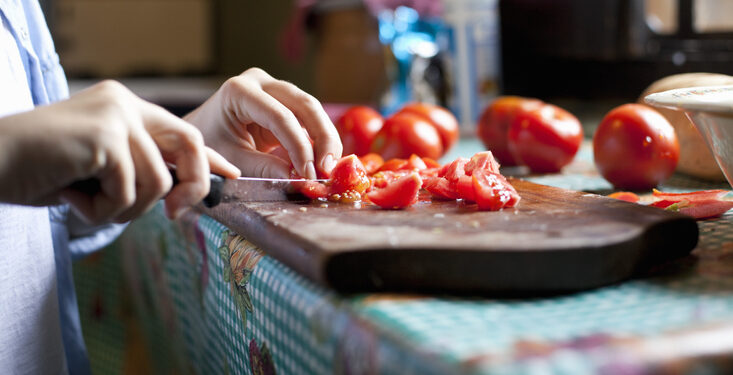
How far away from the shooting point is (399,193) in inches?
27.1

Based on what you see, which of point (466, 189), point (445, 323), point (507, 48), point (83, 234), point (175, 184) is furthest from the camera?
point (507, 48)

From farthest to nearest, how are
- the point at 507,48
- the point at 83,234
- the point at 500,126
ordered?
the point at 507,48, the point at 500,126, the point at 83,234

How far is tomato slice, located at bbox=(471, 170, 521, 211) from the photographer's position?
26.3 inches

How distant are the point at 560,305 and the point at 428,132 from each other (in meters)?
0.73

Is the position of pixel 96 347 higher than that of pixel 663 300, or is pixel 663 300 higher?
pixel 663 300

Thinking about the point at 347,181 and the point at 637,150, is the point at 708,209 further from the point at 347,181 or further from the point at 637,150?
the point at 347,181

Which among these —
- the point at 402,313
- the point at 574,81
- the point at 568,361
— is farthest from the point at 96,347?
the point at 574,81

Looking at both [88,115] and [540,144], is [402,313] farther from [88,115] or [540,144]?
[540,144]

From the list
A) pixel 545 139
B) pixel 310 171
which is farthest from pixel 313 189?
pixel 545 139

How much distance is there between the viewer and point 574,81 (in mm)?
1857

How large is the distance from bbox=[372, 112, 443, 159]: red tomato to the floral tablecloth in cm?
40

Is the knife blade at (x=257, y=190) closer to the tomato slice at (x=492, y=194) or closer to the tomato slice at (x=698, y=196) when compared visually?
the tomato slice at (x=492, y=194)

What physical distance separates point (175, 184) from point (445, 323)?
28 centimetres

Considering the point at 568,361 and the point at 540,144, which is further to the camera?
the point at 540,144
